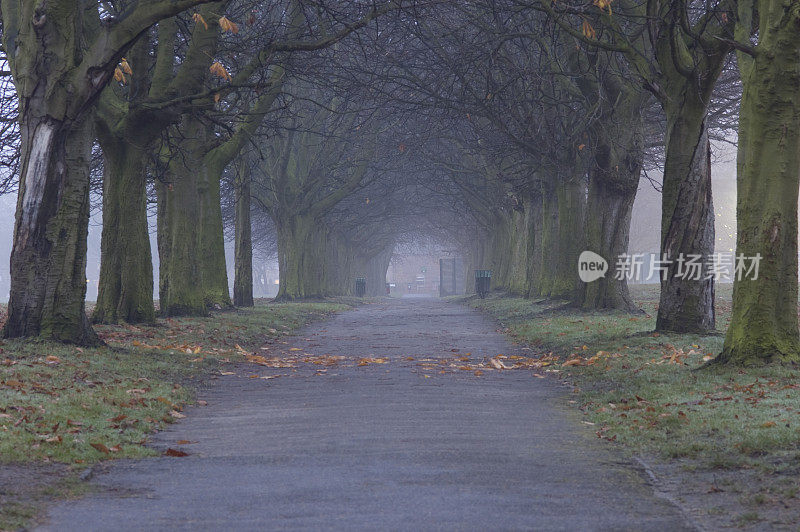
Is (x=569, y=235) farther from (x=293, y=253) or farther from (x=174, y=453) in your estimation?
(x=174, y=453)

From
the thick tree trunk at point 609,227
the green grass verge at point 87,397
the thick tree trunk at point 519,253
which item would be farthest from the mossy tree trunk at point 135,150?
the thick tree trunk at point 519,253

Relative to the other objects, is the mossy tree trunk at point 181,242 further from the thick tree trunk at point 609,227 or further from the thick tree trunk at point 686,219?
the thick tree trunk at point 686,219

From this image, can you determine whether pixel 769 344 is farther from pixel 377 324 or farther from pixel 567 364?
pixel 377 324

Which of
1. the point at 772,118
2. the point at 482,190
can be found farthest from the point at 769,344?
the point at 482,190

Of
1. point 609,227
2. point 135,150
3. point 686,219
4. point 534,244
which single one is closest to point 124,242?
point 135,150

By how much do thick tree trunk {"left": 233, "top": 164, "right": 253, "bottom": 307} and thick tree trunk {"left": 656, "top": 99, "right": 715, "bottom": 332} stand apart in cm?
1671

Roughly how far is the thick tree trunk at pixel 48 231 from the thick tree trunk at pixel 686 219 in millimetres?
9065

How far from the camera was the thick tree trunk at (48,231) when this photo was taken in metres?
13.0

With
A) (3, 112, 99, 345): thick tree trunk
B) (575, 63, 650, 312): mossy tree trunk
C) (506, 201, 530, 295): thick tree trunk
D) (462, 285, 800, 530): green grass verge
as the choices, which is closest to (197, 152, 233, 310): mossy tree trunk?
(575, 63, 650, 312): mossy tree trunk

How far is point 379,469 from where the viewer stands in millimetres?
6719

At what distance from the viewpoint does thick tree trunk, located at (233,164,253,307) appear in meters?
30.2

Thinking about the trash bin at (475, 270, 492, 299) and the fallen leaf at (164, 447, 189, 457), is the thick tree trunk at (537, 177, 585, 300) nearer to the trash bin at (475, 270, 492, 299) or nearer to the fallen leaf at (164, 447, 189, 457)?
the trash bin at (475, 270, 492, 299)

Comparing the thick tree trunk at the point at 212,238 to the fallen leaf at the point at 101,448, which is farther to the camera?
the thick tree trunk at the point at 212,238

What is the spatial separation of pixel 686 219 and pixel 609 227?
301 inches
